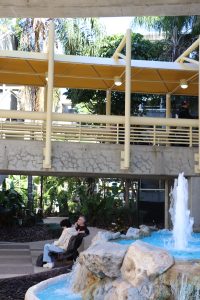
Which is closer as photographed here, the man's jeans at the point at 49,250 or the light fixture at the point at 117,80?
the man's jeans at the point at 49,250

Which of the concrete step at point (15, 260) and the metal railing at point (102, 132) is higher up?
the metal railing at point (102, 132)

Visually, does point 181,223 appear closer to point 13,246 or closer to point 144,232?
point 144,232

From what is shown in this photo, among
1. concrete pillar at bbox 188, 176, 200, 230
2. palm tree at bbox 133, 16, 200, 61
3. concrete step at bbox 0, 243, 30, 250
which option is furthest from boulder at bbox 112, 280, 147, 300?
palm tree at bbox 133, 16, 200, 61

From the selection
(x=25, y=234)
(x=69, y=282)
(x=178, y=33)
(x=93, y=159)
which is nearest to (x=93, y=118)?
(x=93, y=159)

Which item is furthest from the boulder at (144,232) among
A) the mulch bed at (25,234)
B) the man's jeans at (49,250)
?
the mulch bed at (25,234)

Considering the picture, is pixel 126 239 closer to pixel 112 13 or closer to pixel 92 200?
pixel 112 13

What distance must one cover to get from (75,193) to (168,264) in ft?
67.5

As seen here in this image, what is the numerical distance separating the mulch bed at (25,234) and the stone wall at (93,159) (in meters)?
4.32

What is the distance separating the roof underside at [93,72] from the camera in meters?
14.6

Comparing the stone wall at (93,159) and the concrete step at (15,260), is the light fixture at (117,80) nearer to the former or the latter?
the stone wall at (93,159)

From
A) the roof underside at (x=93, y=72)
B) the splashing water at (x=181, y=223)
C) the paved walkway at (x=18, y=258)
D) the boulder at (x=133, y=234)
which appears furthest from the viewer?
the roof underside at (x=93, y=72)

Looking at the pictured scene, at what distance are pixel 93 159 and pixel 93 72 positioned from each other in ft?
10.1

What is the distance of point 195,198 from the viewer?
48.9 feet

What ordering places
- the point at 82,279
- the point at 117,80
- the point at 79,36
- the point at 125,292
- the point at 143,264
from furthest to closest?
1. the point at 79,36
2. the point at 117,80
3. the point at 82,279
4. the point at 143,264
5. the point at 125,292
